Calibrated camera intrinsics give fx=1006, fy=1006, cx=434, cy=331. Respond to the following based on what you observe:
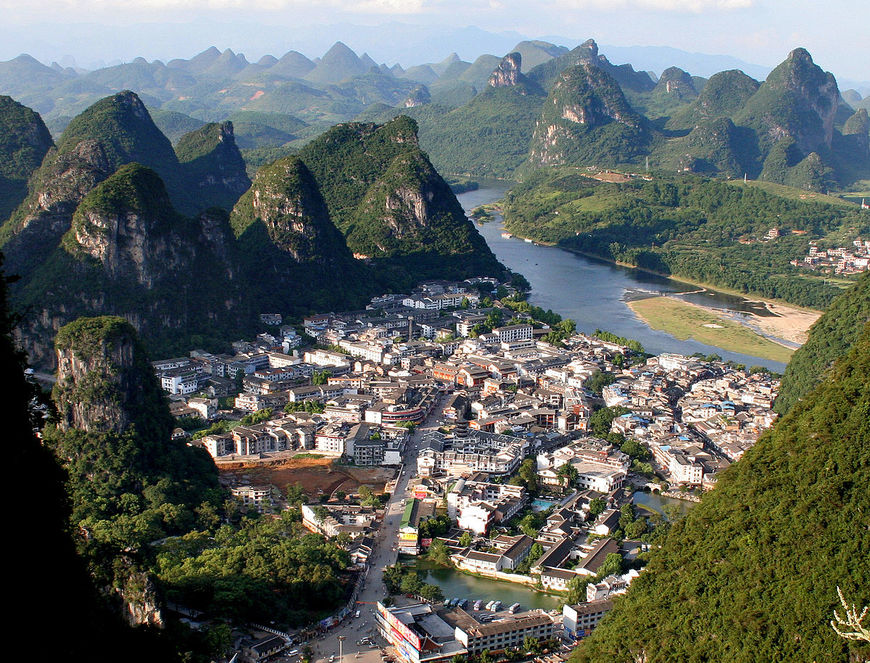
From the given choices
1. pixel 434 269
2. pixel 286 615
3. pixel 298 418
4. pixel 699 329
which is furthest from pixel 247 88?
pixel 286 615

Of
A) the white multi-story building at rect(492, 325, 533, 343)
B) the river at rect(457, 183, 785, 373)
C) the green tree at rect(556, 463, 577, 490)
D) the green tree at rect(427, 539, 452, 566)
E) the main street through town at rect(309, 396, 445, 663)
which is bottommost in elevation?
the main street through town at rect(309, 396, 445, 663)

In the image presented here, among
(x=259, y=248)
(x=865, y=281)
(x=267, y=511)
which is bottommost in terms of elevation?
(x=267, y=511)

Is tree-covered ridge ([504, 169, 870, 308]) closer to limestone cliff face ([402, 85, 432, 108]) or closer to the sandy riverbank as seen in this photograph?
the sandy riverbank

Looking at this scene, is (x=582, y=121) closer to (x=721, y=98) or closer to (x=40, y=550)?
(x=721, y=98)

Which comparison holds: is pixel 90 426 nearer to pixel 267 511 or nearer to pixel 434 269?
pixel 267 511

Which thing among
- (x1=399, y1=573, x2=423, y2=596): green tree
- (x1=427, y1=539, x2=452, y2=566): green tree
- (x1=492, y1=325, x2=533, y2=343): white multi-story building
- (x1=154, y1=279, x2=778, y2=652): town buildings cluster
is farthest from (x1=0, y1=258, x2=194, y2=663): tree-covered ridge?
(x1=492, y1=325, x2=533, y2=343): white multi-story building

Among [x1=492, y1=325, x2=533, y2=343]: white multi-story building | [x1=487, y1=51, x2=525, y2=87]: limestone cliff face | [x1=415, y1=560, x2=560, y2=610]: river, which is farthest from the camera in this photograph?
[x1=487, y1=51, x2=525, y2=87]: limestone cliff face

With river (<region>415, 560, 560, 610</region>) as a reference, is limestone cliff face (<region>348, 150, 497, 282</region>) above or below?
above
